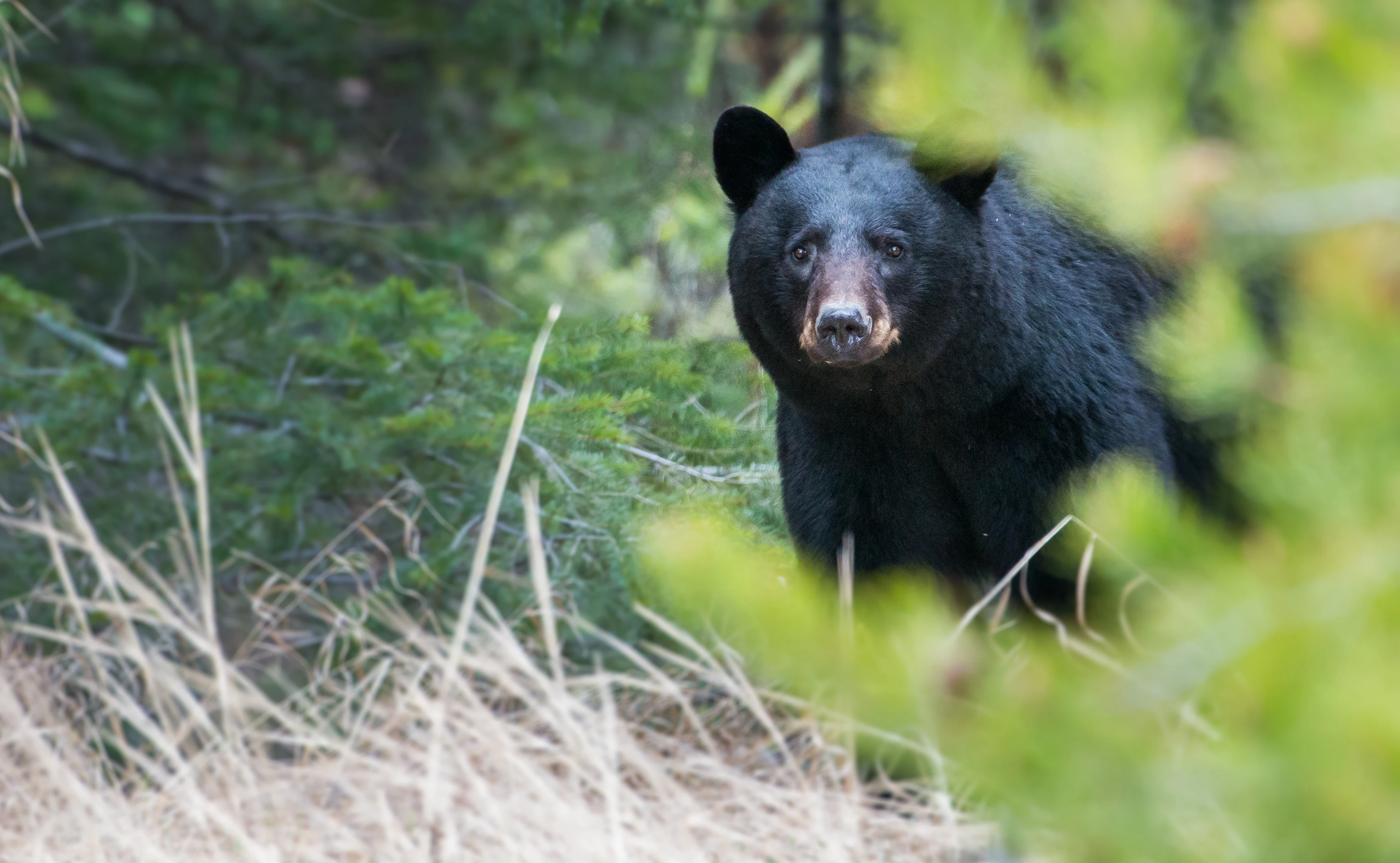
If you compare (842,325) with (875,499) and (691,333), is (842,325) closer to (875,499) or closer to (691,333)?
(875,499)

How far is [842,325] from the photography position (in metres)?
2.98

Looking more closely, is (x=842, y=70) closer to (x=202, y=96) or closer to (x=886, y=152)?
A: (x=886, y=152)

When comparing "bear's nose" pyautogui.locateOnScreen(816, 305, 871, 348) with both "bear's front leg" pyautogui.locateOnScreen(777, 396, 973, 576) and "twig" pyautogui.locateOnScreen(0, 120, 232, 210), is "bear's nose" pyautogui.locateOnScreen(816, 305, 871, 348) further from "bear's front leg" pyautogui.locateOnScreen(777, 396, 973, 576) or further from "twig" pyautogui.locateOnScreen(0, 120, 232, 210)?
"twig" pyautogui.locateOnScreen(0, 120, 232, 210)

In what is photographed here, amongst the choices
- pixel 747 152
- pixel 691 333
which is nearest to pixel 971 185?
pixel 747 152

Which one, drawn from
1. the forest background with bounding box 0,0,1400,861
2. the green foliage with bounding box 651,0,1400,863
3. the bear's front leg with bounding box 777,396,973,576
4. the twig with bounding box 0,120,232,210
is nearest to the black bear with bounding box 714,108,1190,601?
the bear's front leg with bounding box 777,396,973,576

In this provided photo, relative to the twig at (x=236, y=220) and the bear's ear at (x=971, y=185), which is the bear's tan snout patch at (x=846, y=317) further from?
the twig at (x=236, y=220)

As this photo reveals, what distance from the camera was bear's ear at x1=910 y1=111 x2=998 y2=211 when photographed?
1.43 m

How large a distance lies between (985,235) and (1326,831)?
2.43 meters

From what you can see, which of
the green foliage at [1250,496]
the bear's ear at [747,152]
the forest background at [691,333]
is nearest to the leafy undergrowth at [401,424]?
the forest background at [691,333]

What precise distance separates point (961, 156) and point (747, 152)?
101 centimetres

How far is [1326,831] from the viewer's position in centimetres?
107

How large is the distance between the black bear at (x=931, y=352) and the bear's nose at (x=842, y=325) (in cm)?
8

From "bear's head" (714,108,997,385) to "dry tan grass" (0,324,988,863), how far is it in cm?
85

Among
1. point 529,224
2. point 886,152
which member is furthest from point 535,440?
point 529,224
